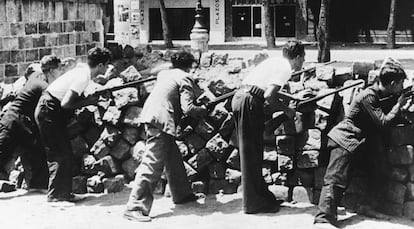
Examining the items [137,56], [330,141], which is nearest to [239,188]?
[330,141]

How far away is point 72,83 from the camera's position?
7684 millimetres

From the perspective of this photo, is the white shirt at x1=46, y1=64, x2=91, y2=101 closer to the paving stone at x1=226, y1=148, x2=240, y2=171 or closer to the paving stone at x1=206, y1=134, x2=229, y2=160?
the paving stone at x1=206, y1=134, x2=229, y2=160

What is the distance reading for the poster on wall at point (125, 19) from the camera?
16375 millimetres

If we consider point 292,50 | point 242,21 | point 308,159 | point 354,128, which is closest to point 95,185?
point 308,159

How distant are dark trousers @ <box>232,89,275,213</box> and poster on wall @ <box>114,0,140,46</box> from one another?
8868 millimetres

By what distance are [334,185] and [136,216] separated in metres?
2.12

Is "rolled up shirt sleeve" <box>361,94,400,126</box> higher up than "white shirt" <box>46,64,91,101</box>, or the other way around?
"white shirt" <box>46,64,91,101</box>

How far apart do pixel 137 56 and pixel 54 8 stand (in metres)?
2.90

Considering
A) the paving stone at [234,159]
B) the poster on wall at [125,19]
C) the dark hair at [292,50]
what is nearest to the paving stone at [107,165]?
the paving stone at [234,159]

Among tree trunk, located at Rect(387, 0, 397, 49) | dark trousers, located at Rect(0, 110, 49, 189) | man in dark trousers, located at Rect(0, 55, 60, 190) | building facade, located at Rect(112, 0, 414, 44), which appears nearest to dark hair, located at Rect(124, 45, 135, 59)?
man in dark trousers, located at Rect(0, 55, 60, 190)

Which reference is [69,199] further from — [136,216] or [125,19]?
[125,19]

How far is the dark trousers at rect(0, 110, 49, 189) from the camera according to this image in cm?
823

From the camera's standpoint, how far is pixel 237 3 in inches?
1329

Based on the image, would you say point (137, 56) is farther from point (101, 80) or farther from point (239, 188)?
point (239, 188)
